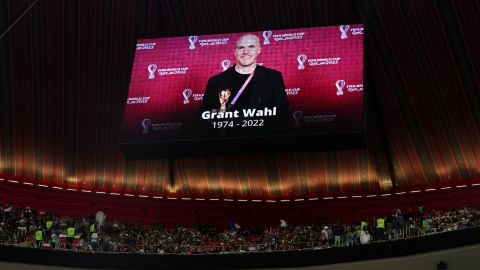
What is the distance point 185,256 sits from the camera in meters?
21.0

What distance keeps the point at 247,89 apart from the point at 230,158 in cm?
594

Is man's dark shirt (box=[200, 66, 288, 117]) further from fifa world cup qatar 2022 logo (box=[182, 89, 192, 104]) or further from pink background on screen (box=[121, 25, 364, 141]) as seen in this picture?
fifa world cup qatar 2022 logo (box=[182, 89, 192, 104])

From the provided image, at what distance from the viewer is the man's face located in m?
21.7

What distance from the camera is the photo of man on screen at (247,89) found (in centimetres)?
2059

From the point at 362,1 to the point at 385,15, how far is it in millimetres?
825

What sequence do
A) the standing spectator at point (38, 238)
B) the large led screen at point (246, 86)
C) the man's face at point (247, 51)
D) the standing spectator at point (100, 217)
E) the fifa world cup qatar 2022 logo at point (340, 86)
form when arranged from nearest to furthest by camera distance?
the large led screen at point (246, 86) → the fifa world cup qatar 2022 logo at point (340, 86) → the standing spectator at point (38, 238) → the man's face at point (247, 51) → the standing spectator at point (100, 217)

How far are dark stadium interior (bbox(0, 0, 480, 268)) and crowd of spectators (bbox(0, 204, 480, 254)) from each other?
132 centimetres

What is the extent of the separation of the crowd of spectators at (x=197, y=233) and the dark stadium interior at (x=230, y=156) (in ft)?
4.32

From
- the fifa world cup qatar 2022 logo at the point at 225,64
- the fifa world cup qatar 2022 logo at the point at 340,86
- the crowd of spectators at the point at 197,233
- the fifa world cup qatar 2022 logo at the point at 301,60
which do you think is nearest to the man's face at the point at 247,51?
the fifa world cup qatar 2022 logo at the point at 225,64

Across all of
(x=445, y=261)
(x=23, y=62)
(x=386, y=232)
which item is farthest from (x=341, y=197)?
(x=23, y=62)

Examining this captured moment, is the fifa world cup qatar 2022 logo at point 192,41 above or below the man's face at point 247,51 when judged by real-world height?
above

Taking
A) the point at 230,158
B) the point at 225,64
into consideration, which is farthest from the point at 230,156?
the point at 225,64

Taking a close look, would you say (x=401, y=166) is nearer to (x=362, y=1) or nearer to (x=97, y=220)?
(x=362, y=1)

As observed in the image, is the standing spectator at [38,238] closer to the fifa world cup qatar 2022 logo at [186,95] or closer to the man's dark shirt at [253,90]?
the fifa world cup qatar 2022 logo at [186,95]
